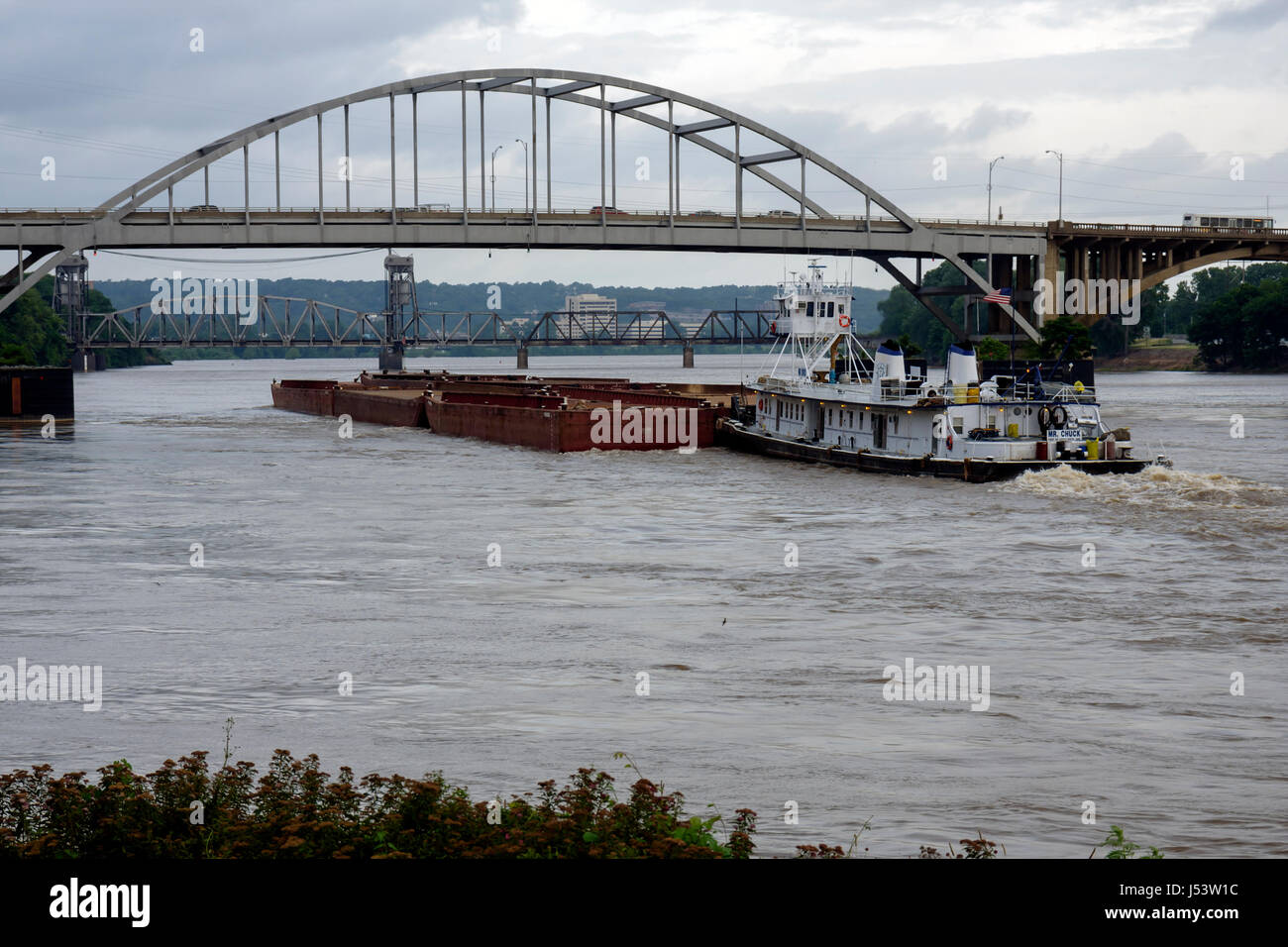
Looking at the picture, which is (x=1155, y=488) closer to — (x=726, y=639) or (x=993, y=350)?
(x=726, y=639)

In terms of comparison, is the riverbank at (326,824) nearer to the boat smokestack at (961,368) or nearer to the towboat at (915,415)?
the towboat at (915,415)

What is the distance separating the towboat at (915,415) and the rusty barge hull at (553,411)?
30.6 feet

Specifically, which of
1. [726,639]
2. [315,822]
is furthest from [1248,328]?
[315,822]

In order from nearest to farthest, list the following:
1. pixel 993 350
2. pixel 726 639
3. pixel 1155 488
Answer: pixel 726 639 → pixel 1155 488 → pixel 993 350

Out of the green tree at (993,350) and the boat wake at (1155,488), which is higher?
the green tree at (993,350)

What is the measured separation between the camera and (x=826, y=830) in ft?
45.8

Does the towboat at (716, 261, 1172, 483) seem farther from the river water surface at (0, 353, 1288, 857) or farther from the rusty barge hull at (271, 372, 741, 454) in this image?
the rusty barge hull at (271, 372, 741, 454)

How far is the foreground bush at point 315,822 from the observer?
34.4 feet

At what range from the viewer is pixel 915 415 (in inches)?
2162

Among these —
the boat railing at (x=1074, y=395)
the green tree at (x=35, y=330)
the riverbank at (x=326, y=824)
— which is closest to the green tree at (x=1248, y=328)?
the boat railing at (x=1074, y=395)

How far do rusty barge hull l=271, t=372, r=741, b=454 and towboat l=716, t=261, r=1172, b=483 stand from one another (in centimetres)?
933

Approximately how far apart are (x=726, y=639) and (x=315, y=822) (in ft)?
45.4

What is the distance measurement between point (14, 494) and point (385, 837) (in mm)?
43851
